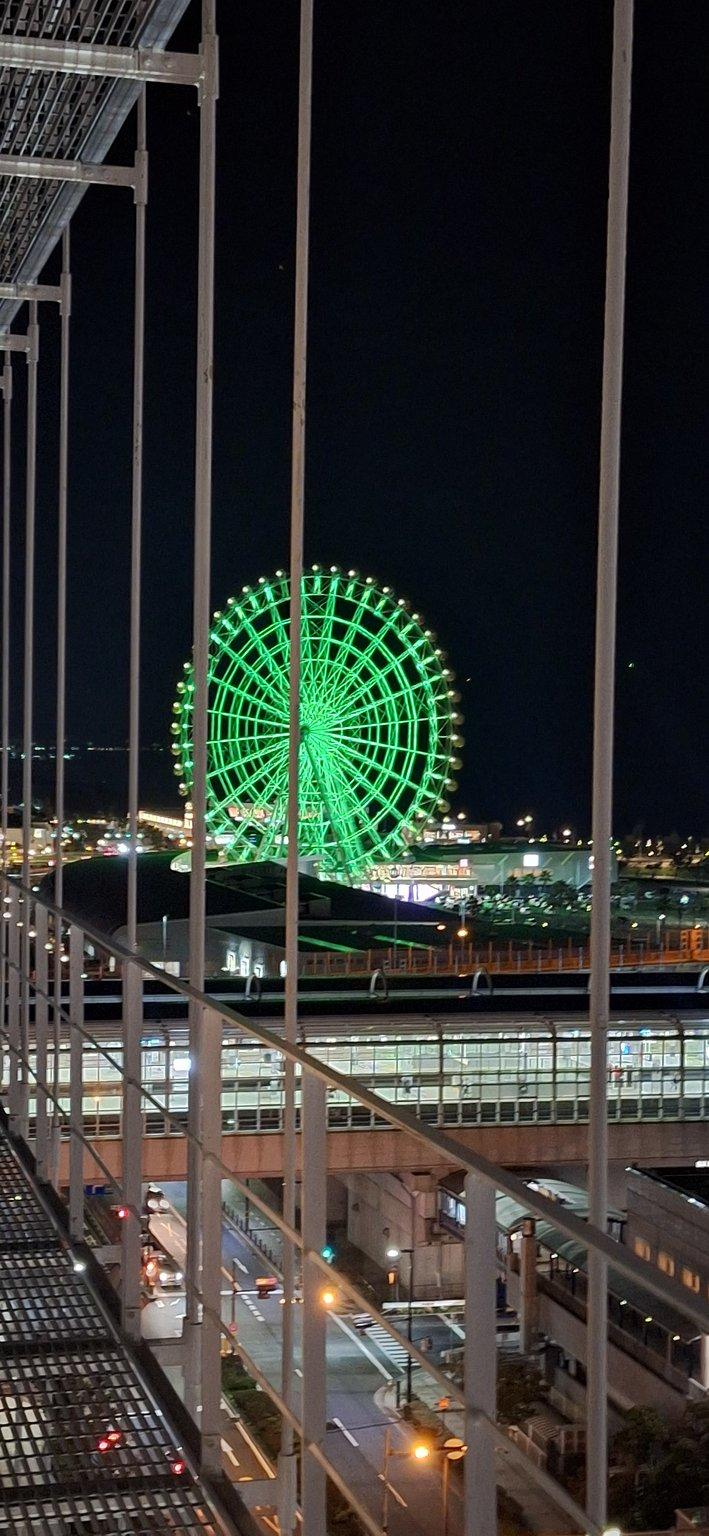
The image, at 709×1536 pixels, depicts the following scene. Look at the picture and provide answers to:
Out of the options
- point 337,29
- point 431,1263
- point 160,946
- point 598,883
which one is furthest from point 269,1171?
point 337,29

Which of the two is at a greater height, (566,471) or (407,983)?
(566,471)

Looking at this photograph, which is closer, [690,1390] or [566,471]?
[690,1390]

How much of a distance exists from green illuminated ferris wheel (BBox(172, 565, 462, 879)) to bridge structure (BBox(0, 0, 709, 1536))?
15.7m

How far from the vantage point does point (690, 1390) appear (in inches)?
562

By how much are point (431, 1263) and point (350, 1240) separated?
9.98 ft

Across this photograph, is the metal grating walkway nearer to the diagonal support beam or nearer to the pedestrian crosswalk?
the pedestrian crosswalk

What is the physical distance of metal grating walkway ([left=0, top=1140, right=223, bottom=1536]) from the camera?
232 cm

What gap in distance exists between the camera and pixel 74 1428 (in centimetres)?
261

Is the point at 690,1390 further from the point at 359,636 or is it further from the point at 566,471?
the point at 566,471

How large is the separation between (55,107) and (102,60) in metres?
0.86

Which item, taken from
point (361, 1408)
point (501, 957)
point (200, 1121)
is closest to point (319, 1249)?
point (200, 1121)

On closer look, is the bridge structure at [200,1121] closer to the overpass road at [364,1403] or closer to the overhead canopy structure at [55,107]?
the overhead canopy structure at [55,107]

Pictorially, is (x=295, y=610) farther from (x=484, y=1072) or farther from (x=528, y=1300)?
(x=484, y=1072)

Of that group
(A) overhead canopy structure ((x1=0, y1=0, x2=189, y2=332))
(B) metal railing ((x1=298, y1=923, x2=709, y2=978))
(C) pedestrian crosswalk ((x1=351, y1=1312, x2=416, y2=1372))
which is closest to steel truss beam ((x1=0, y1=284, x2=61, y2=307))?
(A) overhead canopy structure ((x1=0, y1=0, x2=189, y2=332))
